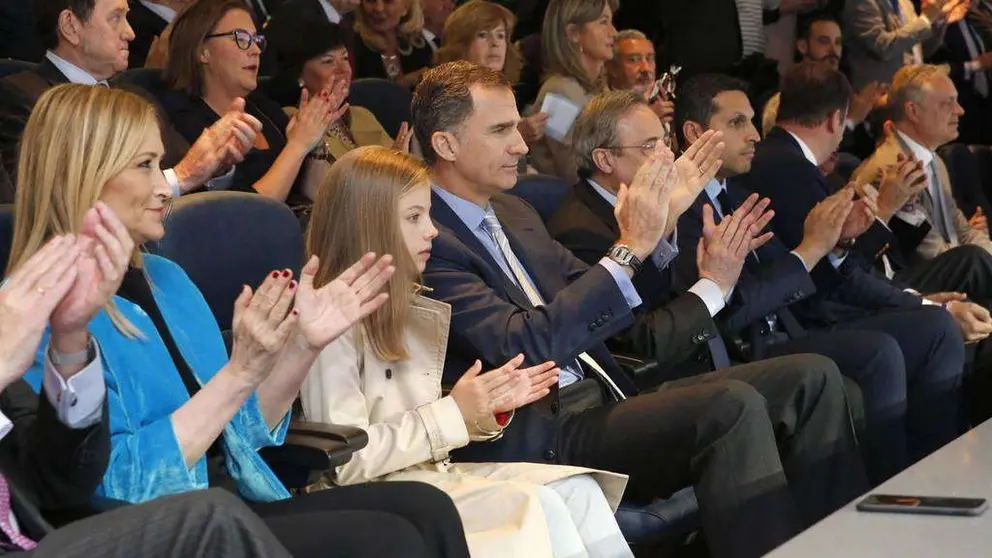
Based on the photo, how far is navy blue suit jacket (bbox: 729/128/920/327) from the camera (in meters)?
4.38

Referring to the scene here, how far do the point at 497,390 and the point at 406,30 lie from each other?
3006 mm

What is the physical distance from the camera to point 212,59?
153 inches

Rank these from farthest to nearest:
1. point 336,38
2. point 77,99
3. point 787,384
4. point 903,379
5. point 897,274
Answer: point 897,274
point 336,38
point 903,379
point 787,384
point 77,99

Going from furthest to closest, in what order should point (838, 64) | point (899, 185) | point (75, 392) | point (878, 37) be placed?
point (838, 64)
point (878, 37)
point (899, 185)
point (75, 392)

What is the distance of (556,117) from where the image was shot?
489 centimetres

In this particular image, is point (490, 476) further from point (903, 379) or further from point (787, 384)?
point (903, 379)

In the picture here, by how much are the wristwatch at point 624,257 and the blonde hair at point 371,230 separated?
1.62 ft

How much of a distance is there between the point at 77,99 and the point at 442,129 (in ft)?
3.83

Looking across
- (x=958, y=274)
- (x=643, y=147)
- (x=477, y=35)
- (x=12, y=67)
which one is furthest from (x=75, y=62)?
(x=958, y=274)

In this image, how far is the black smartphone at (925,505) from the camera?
2.43m

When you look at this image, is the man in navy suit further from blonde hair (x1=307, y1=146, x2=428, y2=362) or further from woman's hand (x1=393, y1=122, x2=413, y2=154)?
blonde hair (x1=307, y1=146, x2=428, y2=362)

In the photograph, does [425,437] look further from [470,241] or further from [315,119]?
[315,119]

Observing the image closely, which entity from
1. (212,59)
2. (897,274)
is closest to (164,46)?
(212,59)

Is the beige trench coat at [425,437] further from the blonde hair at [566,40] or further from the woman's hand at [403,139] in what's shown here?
the blonde hair at [566,40]
